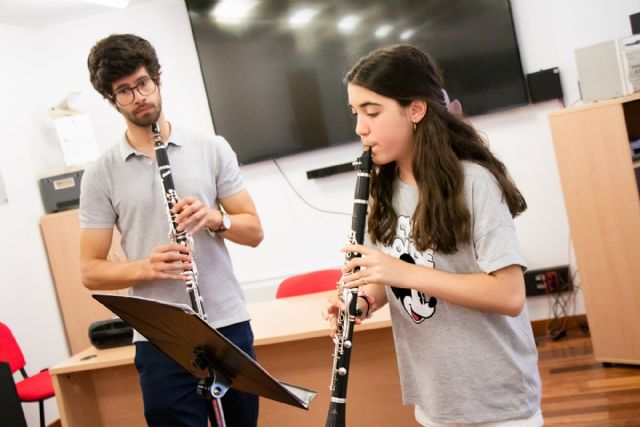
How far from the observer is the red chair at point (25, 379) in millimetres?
3887

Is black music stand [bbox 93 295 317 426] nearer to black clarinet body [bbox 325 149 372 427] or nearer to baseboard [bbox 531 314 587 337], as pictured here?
black clarinet body [bbox 325 149 372 427]

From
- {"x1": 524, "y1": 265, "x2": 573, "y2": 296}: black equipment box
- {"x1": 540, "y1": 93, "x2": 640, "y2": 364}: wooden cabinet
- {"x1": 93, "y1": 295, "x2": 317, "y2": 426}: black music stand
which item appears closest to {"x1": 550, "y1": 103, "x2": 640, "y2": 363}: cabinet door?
{"x1": 540, "y1": 93, "x2": 640, "y2": 364}: wooden cabinet

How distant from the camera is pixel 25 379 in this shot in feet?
13.7

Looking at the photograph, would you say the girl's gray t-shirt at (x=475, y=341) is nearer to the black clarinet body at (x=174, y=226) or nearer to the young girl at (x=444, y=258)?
the young girl at (x=444, y=258)

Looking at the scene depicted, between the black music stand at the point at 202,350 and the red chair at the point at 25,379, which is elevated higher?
the black music stand at the point at 202,350

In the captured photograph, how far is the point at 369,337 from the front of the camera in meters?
2.83

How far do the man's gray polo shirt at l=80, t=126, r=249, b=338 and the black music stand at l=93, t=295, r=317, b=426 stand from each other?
376mm

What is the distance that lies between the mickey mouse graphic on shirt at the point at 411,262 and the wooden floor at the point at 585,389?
2001mm

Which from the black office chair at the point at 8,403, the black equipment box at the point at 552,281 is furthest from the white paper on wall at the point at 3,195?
the black equipment box at the point at 552,281

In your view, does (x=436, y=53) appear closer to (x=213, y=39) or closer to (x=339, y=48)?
(x=339, y=48)

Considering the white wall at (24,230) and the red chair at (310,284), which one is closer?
the red chair at (310,284)

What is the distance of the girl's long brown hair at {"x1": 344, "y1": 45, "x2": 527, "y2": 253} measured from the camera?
60.6 inches

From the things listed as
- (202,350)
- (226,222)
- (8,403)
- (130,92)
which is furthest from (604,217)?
(8,403)

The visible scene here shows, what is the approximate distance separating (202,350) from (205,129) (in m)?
3.72
